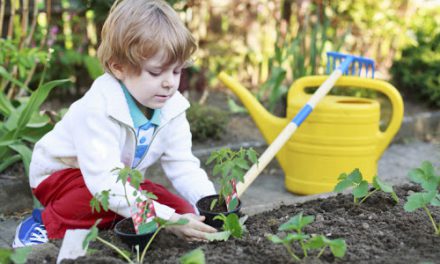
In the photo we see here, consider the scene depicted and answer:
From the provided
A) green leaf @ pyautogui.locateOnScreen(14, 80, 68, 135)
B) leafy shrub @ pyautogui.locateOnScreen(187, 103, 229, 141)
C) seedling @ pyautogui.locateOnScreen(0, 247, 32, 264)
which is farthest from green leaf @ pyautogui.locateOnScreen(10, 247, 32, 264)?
leafy shrub @ pyautogui.locateOnScreen(187, 103, 229, 141)

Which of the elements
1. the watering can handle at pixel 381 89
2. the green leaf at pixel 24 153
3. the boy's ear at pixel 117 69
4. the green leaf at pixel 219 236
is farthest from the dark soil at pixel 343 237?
the watering can handle at pixel 381 89

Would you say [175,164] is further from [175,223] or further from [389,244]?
[389,244]

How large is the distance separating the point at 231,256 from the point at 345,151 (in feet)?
4.93

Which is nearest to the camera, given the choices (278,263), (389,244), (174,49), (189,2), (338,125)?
(278,263)

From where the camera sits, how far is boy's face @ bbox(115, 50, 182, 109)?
203cm

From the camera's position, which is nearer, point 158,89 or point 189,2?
point 158,89

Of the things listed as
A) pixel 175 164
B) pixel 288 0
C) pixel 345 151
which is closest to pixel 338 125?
pixel 345 151

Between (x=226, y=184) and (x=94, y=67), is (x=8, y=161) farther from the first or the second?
(x=226, y=184)

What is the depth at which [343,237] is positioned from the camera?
1.93 metres

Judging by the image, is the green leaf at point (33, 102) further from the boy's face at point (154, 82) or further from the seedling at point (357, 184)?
the seedling at point (357, 184)

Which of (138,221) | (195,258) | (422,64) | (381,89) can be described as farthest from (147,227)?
(422,64)

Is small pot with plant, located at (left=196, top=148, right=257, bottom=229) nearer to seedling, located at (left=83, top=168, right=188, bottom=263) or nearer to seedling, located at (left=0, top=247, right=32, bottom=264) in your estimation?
seedling, located at (left=83, top=168, right=188, bottom=263)

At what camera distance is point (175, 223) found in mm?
1730

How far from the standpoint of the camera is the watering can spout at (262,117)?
327 centimetres
